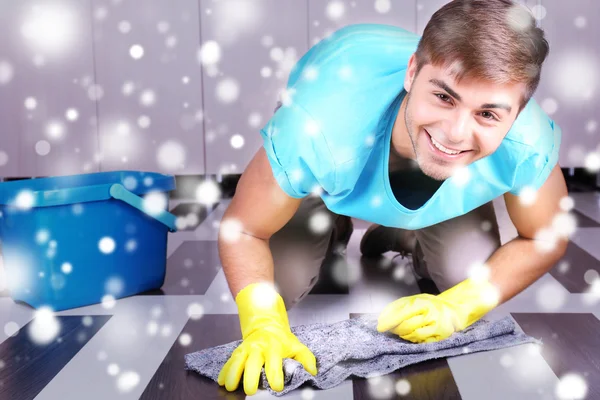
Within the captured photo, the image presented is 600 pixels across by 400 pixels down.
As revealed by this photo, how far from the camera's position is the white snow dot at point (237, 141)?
263 cm

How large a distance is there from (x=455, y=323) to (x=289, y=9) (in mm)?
1646

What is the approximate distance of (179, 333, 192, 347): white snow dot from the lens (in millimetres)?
1266

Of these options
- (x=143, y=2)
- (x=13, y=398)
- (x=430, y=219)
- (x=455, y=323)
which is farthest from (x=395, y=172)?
(x=143, y=2)

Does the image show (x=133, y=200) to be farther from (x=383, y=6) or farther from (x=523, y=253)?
(x=383, y=6)

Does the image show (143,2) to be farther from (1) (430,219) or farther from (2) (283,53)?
(1) (430,219)

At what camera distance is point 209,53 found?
2572 millimetres

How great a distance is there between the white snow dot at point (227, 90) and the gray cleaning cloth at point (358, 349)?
1.47 m

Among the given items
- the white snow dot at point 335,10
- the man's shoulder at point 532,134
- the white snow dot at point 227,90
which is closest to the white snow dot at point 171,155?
the white snow dot at point 227,90

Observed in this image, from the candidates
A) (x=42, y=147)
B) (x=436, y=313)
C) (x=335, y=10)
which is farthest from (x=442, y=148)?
(x=42, y=147)

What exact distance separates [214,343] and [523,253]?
0.62 meters

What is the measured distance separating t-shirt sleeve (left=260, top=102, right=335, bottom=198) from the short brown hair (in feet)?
0.70

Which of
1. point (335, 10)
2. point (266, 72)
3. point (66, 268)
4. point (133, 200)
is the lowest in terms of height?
point (66, 268)

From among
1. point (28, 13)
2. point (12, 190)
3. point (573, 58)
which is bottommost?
point (12, 190)

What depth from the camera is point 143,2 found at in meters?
2.54
